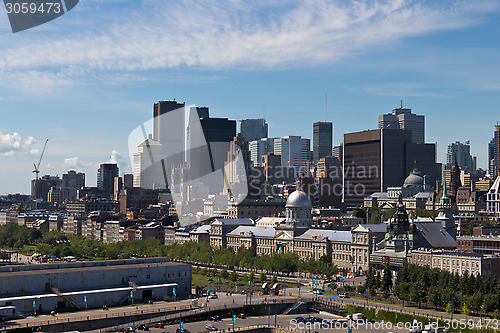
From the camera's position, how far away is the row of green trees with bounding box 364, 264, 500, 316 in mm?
103588

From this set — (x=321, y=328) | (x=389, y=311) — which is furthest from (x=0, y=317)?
(x=389, y=311)

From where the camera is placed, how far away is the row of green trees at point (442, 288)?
340ft

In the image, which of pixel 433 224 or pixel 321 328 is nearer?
pixel 321 328

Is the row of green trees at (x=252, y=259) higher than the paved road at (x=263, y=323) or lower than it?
higher

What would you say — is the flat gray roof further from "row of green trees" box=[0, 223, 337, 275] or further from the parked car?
"row of green trees" box=[0, 223, 337, 275]

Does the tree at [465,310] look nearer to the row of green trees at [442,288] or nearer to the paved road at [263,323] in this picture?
the row of green trees at [442,288]

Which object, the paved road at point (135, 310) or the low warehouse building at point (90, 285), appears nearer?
the paved road at point (135, 310)

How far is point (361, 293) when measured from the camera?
124 meters

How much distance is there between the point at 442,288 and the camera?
112188 mm

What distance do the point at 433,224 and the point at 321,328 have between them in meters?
65.4

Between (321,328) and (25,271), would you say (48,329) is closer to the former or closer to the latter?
(25,271)

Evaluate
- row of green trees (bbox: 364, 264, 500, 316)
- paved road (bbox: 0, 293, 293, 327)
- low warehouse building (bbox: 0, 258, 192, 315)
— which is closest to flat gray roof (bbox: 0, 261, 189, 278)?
low warehouse building (bbox: 0, 258, 192, 315)

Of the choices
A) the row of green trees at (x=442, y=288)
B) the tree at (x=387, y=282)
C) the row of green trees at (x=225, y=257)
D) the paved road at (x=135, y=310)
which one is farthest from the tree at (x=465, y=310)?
the row of green trees at (x=225, y=257)

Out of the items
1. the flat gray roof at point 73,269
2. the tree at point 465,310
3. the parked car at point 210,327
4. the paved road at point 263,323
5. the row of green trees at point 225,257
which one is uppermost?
the flat gray roof at point 73,269
